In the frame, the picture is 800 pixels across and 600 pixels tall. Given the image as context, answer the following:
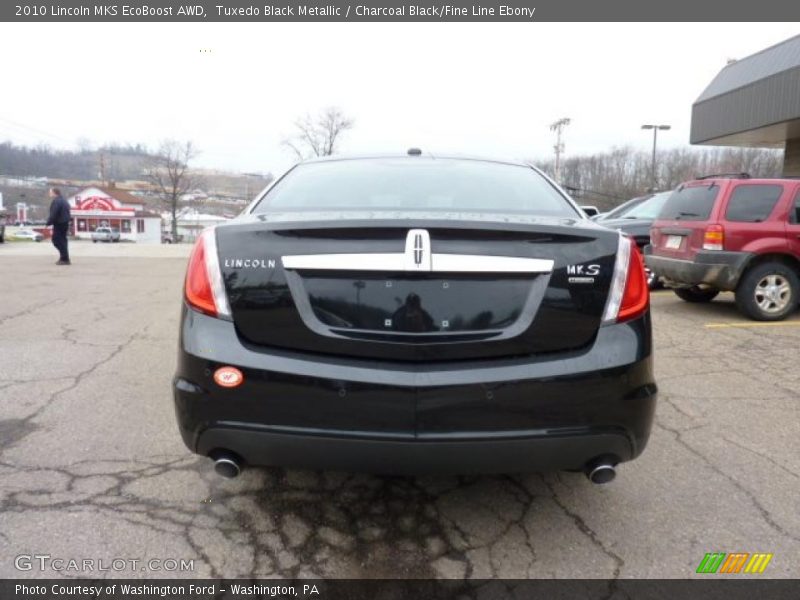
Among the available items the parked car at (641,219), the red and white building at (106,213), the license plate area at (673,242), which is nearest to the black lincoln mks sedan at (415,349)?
the license plate area at (673,242)

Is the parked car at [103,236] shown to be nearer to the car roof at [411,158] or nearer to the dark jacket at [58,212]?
the dark jacket at [58,212]

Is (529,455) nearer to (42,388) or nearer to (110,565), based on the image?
(110,565)

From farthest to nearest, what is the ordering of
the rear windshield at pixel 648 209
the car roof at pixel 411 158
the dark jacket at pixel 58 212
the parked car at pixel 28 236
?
the parked car at pixel 28 236
the dark jacket at pixel 58 212
the rear windshield at pixel 648 209
the car roof at pixel 411 158

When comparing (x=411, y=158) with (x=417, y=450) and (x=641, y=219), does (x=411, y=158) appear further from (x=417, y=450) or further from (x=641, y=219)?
(x=641, y=219)

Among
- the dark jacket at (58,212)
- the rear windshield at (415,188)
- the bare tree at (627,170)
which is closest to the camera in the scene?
the rear windshield at (415,188)

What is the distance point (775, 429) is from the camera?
3674 mm

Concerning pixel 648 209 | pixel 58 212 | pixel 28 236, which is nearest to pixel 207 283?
pixel 648 209

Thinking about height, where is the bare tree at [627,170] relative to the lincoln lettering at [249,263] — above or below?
above

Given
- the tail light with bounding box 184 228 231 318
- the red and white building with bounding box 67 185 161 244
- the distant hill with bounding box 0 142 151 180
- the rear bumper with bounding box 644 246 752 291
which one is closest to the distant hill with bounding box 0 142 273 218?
the distant hill with bounding box 0 142 151 180

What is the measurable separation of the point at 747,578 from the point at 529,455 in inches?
39.3

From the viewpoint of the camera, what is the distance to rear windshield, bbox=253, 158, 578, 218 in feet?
8.80

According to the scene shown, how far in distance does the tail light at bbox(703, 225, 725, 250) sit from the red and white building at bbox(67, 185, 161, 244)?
243ft

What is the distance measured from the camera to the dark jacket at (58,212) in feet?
41.4

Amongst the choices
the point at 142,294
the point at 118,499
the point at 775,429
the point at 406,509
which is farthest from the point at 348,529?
the point at 142,294
